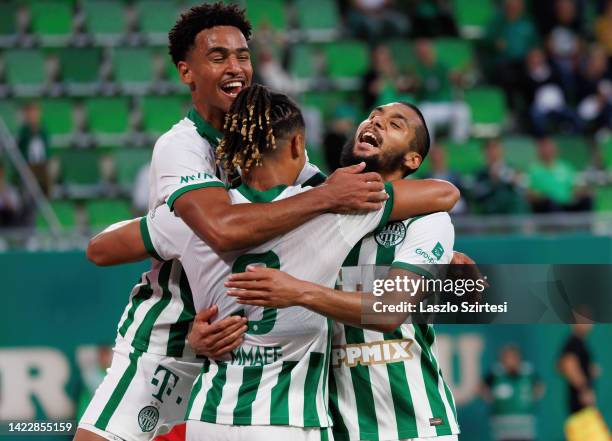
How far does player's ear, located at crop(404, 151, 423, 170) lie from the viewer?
14.3ft

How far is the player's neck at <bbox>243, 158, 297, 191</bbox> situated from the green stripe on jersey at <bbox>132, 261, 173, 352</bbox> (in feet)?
3.05

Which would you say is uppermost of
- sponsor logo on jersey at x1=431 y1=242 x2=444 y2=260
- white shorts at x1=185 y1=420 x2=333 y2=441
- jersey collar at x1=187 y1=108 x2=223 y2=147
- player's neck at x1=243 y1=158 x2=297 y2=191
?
jersey collar at x1=187 y1=108 x2=223 y2=147

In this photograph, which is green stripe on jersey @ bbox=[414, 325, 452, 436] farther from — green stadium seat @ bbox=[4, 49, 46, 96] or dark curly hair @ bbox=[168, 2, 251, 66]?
green stadium seat @ bbox=[4, 49, 46, 96]

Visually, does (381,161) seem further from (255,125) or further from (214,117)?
(214,117)

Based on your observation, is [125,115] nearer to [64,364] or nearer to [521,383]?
[64,364]

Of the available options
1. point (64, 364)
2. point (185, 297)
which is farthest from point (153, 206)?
point (64, 364)

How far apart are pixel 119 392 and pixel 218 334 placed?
3.93 ft

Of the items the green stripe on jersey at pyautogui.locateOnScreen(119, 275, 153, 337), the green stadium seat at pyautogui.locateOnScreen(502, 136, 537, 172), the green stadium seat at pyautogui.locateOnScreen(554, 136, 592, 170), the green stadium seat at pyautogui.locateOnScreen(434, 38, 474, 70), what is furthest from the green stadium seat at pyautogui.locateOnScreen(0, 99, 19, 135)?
the green stripe on jersey at pyautogui.locateOnScreen(119, 275, 153, 337)

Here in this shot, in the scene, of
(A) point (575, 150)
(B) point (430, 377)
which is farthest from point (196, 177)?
(A) point (575, 150)

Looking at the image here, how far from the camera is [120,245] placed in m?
4.65

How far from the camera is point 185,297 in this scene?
4.85 metres

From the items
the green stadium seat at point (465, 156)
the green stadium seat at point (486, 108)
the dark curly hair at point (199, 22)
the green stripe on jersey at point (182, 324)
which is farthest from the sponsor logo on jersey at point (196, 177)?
the green stadium seat at point (486, 108)

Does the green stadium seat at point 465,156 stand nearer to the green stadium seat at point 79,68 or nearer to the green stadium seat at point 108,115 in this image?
the green stadium seat at point 108,115

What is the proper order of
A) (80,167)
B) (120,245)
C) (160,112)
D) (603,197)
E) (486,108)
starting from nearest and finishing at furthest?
1. (120,245)
2. (603,197)
3. (80,167)
4. (160,112)
5. (486,108)
